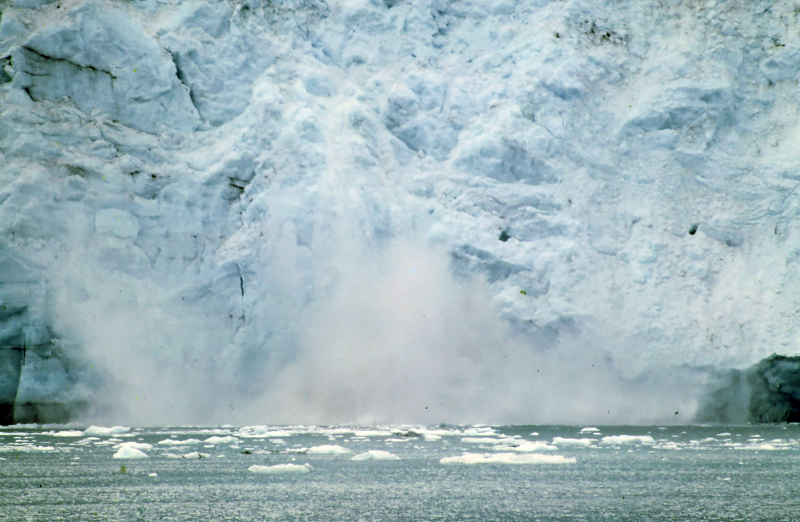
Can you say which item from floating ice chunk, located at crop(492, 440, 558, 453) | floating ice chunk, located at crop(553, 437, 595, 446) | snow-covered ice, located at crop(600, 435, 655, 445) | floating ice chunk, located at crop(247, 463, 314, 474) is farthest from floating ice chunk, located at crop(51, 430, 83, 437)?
snow-covered ice, located at crop(600, 435, 655, 445)

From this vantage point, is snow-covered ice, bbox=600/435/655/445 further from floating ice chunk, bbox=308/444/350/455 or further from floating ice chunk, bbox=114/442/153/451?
floating ice chunk, bbox=114/442/153/451

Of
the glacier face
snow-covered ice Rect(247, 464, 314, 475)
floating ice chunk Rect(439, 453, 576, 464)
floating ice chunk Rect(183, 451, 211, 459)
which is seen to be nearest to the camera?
snow-covered ice Rect(247, 464, 314, 475)

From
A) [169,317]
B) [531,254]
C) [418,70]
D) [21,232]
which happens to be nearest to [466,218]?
[531,254]

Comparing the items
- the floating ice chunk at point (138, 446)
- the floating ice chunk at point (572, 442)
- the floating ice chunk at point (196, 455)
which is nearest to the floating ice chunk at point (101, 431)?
the floating ice chunk at point (138, 446)

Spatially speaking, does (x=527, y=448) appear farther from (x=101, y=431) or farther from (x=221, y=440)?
(x=101, y=431)

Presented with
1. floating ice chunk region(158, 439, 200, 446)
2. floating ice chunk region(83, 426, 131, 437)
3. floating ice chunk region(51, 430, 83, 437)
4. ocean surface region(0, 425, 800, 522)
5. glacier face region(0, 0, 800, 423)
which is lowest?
ocean surface region(0, 425, 800, 522)

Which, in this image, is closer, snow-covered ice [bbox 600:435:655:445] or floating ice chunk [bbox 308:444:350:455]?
floating ice chunk [bbox 308:444:350:455]

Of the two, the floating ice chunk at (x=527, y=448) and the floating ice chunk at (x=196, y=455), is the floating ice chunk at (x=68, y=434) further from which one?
the floating ice chunk at (x=527, y=448)

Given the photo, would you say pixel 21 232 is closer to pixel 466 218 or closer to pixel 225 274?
pixel 225 274
